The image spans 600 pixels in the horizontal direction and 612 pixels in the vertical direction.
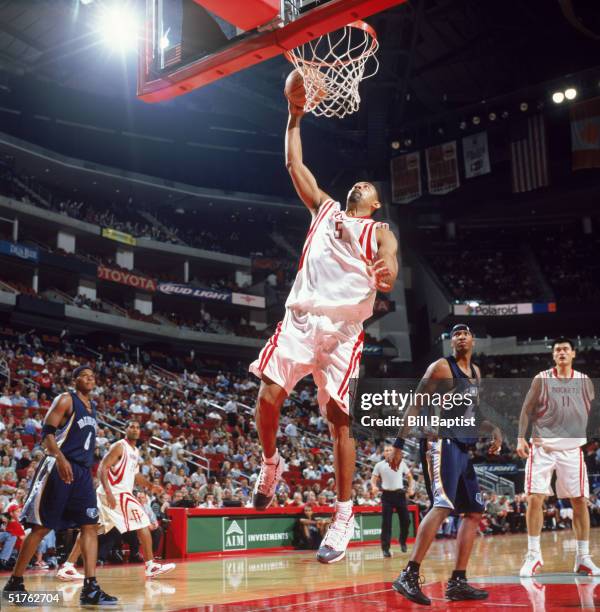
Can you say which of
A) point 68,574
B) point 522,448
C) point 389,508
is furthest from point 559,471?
point 68,574

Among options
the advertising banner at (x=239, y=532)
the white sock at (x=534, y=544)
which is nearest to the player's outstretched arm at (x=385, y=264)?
the white sock at (x=534, y=544)

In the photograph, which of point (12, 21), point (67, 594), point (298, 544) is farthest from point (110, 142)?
point (67, 594)

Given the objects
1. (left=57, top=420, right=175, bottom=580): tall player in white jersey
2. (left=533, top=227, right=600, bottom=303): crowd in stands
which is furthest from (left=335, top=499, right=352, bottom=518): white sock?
(left=533, top=227, right=600, bottom=303): crowd in stands

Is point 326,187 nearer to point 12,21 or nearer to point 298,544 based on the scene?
point 12,21

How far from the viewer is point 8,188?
94.2 ft

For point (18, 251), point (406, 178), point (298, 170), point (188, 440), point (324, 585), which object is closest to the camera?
point (298, 170)

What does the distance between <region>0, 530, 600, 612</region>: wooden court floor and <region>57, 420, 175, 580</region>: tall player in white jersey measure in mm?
238

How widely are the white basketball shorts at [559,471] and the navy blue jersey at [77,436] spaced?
4.34 metres

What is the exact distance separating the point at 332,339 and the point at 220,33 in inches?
109

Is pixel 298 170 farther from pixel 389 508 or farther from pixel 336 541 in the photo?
pixel 389 508

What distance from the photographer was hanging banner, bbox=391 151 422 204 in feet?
109

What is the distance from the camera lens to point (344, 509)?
156 inches

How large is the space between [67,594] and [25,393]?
13.1 m

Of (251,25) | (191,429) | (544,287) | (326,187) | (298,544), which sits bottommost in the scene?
(298,544)
